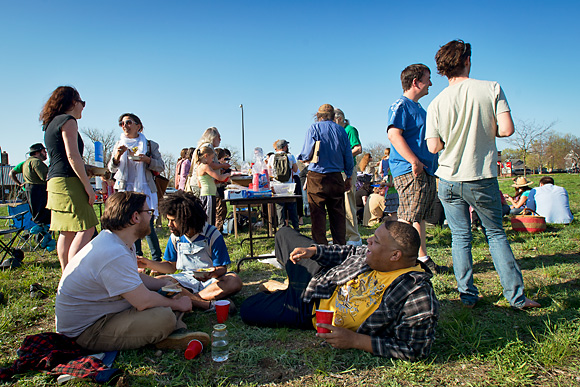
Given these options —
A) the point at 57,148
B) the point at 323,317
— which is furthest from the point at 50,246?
the point at 323,317

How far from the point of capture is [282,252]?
306cm

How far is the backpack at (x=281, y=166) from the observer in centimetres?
670

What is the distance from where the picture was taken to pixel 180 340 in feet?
7.47

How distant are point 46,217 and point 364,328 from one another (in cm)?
545

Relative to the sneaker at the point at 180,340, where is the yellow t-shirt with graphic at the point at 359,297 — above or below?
above

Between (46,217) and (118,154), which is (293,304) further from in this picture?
(46,217)

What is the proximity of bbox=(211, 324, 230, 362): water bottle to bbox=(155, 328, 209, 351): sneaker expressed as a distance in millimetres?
76

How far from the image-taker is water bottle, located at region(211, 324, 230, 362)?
2.18 meters

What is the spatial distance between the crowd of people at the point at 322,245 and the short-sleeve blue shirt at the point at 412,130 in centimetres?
1

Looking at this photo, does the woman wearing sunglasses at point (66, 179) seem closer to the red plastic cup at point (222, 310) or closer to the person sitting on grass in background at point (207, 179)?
the red plastic cup at point (222, 310)

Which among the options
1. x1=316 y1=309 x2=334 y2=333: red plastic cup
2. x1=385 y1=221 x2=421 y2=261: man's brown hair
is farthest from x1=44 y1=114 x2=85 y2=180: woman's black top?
x1=385 y1=221 x2=421 y2=261: man's brown hair

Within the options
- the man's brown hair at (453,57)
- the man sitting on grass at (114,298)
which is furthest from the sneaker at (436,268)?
the man sitting on grass at (114,298)

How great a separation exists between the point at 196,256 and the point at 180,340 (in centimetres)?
104

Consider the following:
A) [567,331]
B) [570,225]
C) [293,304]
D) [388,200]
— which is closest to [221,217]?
[388,200]
